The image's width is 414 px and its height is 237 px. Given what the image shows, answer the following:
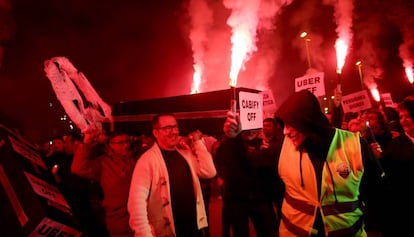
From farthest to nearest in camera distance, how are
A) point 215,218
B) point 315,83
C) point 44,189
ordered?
point 215,218 < point 315,83 < point 44,189

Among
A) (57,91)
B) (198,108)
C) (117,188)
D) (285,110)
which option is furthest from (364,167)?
(198,108)

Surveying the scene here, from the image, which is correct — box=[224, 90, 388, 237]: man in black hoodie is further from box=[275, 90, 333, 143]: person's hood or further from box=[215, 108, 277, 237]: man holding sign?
box=[215, 108, 277, 237]: man holding sign

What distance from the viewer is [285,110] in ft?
10.00

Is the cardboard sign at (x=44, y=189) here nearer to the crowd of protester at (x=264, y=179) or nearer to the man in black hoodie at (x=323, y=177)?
the crowd of protester at (x=264, y=179)

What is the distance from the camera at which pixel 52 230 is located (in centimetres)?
159

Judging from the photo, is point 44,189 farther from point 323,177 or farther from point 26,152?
point 323,177

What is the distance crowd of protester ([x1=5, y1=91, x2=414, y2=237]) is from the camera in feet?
9.25

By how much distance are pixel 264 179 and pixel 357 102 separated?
6073 mm

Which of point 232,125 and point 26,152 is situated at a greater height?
point 232,125

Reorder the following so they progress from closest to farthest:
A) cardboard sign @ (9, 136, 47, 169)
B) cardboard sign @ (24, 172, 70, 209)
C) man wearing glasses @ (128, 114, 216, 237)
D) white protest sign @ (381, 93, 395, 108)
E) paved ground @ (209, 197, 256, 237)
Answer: cardboard sign @ (24, 172, 70, 209), cardboard sign @ (9, 136, 47, 169), man wearing glasses @ (128, 114, 216, 237), paved ground @ (209, 197, 256, 237), white protest sign @ (381, 93, 395, 108)

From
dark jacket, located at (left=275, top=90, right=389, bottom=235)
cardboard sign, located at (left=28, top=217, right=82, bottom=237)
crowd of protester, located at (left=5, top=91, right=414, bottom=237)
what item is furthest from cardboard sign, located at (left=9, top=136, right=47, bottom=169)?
dark jacket, located at (left=275, top=90, right=389, bottom=235)

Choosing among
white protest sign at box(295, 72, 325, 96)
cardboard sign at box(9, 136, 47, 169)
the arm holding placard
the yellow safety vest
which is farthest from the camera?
white protest sign at box(295, 72, 325, 96)

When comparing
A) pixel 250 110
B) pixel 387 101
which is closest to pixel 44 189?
pixel 250 110

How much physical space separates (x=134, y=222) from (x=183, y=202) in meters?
0.65
